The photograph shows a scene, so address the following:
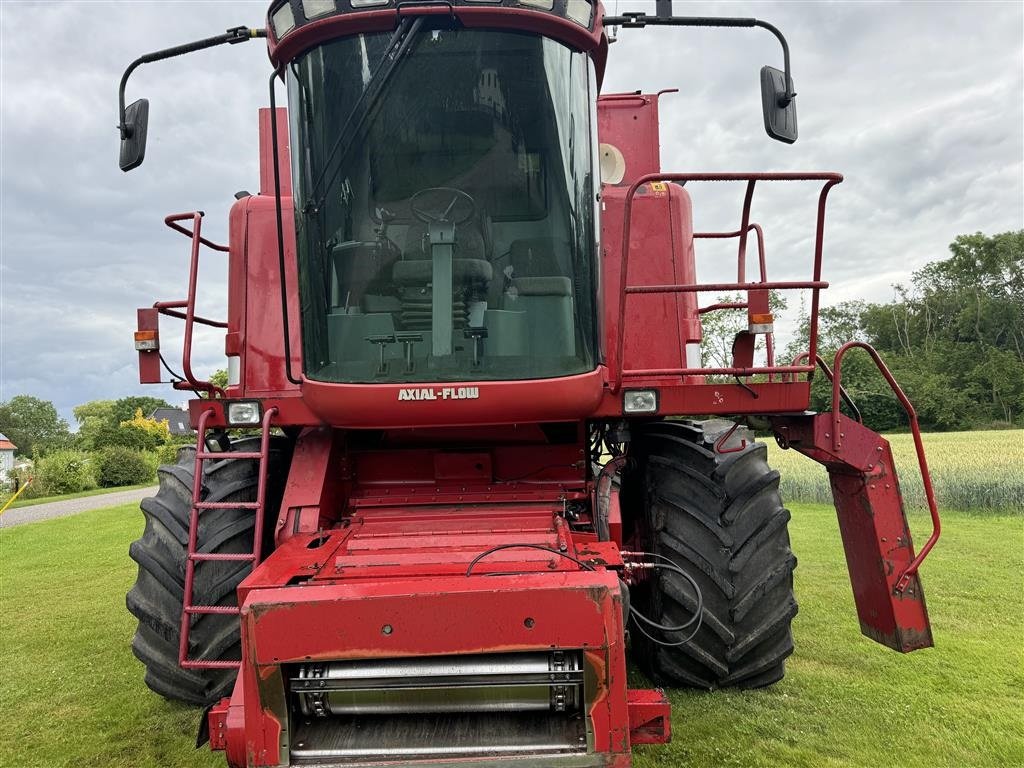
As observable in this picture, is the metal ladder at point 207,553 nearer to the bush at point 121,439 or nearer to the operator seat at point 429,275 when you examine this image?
the operator seat at point 429,275

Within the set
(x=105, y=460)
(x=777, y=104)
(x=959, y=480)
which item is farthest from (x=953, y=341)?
(x=777, y=104)

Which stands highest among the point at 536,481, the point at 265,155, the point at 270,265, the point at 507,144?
the point at 265,155

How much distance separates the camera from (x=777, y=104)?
3.54 meters

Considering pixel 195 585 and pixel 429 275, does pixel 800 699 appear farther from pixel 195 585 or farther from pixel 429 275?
pixel 195 585

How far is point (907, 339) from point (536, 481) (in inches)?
2317

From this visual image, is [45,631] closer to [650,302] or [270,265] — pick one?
[270,265]

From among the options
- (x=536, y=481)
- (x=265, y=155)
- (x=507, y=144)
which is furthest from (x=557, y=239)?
(x=265, y=155)

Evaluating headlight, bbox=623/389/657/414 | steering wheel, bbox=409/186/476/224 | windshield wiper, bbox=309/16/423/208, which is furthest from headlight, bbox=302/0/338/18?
headlight, bbox=623/389/657/414

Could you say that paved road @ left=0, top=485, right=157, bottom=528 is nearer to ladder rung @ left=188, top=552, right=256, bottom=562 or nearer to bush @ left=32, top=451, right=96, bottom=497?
bush @ left=32, top=451, right=96, bottom=497

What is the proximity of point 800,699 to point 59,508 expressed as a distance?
19.8 meters

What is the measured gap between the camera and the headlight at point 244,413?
3.66 meters

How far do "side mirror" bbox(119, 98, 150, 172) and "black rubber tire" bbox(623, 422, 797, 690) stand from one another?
291cm

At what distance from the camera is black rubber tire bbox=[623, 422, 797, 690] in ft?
12.0

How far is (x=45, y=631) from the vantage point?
6.28m
